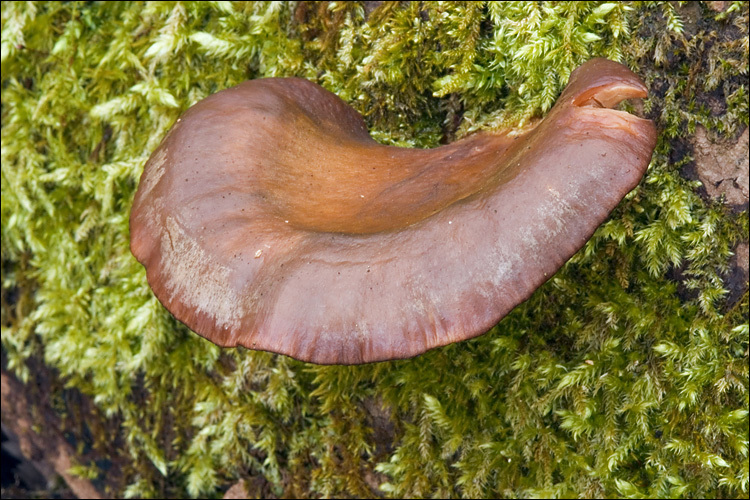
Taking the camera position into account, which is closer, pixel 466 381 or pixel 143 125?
pixel 466 381

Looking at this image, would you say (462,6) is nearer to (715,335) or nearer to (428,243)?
(428,243)

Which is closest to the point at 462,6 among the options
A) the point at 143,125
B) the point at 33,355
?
the point at 143,125

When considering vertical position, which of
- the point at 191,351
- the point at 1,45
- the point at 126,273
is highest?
the point at 1,45

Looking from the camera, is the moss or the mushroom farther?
the moss

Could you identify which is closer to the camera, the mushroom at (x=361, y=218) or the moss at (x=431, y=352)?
the mushroom at (x=361, y=218)

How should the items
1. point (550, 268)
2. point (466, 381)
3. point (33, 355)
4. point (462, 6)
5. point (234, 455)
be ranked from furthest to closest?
point (33, 355)
point (234, 455)
point (466, 381)
point (462, 6)
point (550, 268)
